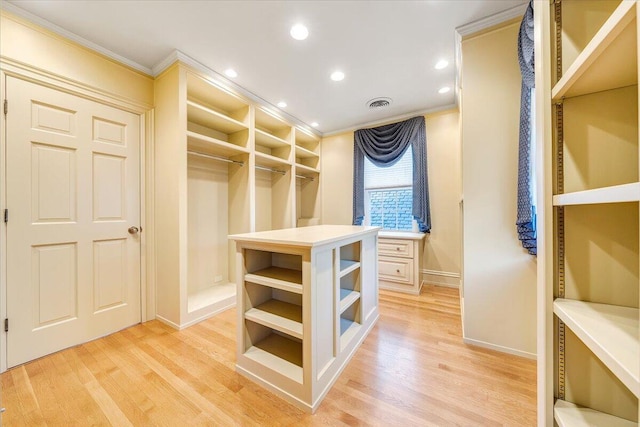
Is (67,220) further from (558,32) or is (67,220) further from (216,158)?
(558,32)

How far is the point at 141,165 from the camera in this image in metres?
2.33

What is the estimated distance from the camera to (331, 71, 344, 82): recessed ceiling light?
251 centimetres

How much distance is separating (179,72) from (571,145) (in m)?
2.81

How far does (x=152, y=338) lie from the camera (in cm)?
204

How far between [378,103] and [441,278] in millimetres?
2685

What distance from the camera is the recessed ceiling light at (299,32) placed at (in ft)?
6.17

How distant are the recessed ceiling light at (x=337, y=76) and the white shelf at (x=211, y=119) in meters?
1.20

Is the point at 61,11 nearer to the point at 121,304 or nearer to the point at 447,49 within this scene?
the point at 121,304

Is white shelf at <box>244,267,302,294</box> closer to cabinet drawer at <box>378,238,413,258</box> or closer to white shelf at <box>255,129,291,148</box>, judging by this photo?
cabinet drawer at <box>378,238,413,258</box>

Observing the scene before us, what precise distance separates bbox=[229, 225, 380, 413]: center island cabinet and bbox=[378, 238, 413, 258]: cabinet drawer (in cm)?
141

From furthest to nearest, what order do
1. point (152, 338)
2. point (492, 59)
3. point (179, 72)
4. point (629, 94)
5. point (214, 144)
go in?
1. point (214, 144)
2. point (179, 72)
3. point (152, 338)
4. point (492, 59)
5. point (629, 94)

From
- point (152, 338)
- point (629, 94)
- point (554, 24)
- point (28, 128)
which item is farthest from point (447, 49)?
point (152, 338)

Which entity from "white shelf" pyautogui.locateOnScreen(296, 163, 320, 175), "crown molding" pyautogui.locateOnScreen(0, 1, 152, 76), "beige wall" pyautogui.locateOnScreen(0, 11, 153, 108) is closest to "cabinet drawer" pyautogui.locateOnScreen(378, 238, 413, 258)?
"white shelf" pyautogui.locateOnScreen(296, 163, 320, 175)

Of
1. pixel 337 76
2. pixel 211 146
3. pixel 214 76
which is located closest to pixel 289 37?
pixel 337 76
